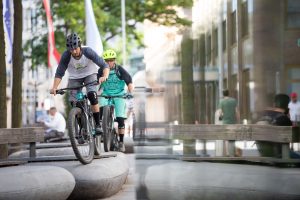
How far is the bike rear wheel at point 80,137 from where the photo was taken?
754 cm

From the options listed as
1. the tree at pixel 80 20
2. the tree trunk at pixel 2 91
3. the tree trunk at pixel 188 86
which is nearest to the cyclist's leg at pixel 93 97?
the tree trunk at pixel 2 91

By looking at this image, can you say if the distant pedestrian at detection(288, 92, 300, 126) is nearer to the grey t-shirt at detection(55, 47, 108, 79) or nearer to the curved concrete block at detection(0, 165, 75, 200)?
the curved concrete block at detection(0, 165, 75, 200)

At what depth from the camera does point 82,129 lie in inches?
316

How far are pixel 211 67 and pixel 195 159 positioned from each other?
0.78 ft

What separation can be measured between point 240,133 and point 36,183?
16.0 feet

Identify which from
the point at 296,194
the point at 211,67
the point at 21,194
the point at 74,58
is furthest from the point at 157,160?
the point at 74,58

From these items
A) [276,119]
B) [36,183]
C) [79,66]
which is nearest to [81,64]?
[79,66]

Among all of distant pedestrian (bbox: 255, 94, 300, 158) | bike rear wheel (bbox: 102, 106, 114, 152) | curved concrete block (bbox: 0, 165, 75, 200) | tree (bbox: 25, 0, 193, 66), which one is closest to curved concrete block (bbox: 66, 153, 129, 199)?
curved concrete block (bbox: 0, 165, 75, 200)

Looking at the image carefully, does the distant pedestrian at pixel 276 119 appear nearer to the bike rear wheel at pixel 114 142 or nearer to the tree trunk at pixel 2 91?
the bike rear wheel at pixel 114 142

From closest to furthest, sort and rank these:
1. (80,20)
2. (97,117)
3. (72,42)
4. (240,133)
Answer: (240,133) < (72,42) < (97,117) < (80,20)

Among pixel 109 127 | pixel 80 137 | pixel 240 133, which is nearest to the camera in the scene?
pixel 240 133

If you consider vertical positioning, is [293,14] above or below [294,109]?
above

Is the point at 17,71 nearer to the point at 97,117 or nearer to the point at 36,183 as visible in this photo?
the point at 97,117

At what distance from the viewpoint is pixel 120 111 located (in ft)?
33.0
